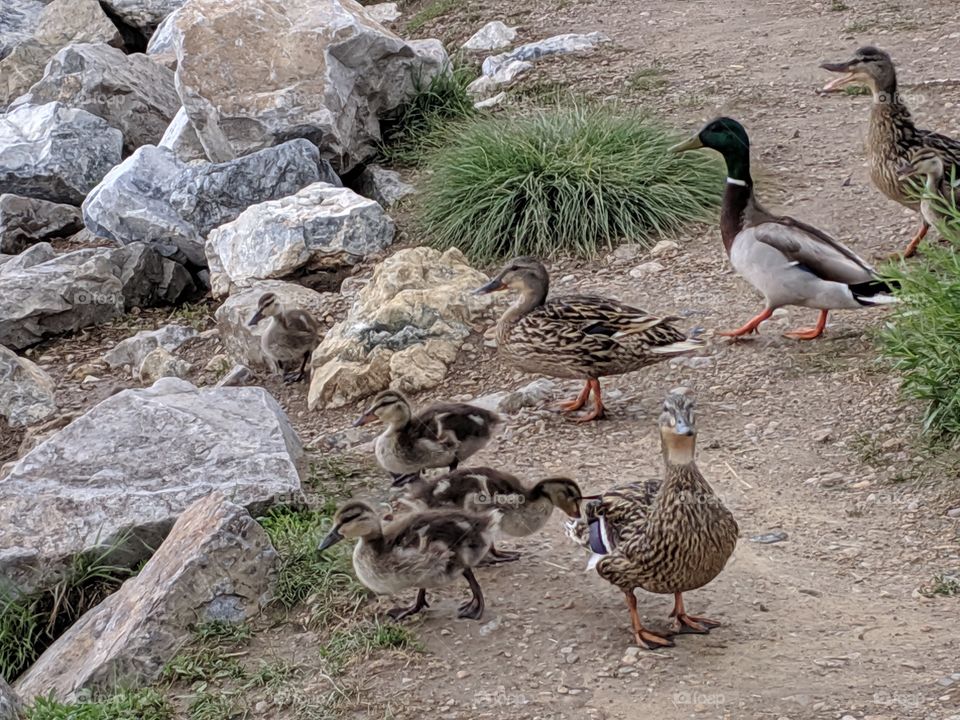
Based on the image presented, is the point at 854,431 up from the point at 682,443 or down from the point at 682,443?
down

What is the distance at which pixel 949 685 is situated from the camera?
14.6ft

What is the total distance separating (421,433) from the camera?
20.9 ft

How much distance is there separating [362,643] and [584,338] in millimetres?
2480

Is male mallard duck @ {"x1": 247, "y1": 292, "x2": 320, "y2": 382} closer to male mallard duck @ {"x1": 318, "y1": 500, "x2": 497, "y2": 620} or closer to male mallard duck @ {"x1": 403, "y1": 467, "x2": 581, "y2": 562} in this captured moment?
male mallard duck @ {"x1": 403, "y1": 467, "x2": 581, "y2": 562}

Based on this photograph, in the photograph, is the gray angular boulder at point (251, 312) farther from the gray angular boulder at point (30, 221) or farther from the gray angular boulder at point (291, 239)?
the gray angular boulder at point (30, 221)

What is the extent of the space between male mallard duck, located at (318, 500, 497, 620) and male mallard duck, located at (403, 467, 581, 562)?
222mm

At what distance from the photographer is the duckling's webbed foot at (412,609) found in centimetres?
533

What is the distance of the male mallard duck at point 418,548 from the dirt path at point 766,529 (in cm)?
21

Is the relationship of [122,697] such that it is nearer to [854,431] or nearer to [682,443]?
[682,443]

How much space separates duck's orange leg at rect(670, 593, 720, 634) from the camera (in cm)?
498

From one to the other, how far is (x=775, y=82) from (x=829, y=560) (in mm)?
7211

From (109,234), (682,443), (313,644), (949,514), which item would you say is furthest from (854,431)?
(109,234)

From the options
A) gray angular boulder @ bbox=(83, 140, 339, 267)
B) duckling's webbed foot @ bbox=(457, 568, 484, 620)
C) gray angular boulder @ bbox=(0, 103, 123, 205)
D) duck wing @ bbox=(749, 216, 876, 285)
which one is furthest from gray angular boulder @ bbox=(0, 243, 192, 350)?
duckling's webbed foot @ bbox=(457, 568, 484, 620)

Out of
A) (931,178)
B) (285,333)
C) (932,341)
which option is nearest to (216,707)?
(932,341)
